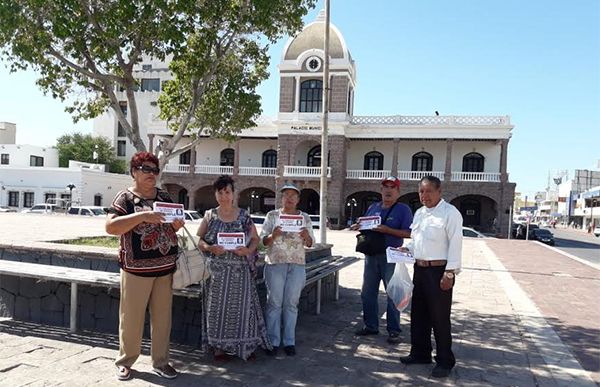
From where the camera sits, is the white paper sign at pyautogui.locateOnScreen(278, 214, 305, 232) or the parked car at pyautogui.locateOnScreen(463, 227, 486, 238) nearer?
the white paper sign at pyautogui.locateOnScreen(278, 214, 305, 232)

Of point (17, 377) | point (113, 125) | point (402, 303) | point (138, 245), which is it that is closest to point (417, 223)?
point (402, 303)

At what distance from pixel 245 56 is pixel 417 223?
5630 millimetres

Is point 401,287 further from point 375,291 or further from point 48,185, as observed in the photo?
point 48,185

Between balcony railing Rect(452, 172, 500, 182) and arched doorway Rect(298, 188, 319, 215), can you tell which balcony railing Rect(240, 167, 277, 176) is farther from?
balcony railing Rect(452, 172, 500, 182)

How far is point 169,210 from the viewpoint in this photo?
4.05 meters

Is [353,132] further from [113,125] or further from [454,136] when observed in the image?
[113,125]

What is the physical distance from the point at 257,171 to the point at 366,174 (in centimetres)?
868

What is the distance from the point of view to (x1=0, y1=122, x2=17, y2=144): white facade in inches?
2376

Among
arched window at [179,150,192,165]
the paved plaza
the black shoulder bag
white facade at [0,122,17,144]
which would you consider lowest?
the paved plaza

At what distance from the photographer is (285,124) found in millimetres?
37281

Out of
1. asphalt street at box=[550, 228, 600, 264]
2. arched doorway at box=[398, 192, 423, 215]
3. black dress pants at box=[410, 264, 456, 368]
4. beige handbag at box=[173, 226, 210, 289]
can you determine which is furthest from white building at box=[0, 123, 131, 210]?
black dress pants at box=[410, 264, 456, 368]

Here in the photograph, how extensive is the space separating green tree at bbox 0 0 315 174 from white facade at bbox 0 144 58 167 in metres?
47.7

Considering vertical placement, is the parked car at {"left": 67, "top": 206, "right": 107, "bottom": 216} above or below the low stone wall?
below

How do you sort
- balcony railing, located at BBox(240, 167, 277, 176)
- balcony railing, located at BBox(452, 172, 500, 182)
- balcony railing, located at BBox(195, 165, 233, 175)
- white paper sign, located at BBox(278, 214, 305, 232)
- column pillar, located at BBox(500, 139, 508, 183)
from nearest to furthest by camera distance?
white paper sign, located at BBox(278, 214, 305, 232), column pillar, located at BBox(500, 139, 508, 183), balcony railing, located at BBox(452, 172, 500, 182), balcony railing, located at BBox(240, 167, 277, 176), balcony railing, located at BBox(195, 165, 233, 175)
